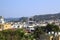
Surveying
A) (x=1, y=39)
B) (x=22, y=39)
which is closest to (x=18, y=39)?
(x=22, y=39)

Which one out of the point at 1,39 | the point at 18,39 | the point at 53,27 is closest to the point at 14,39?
the point at 18,39

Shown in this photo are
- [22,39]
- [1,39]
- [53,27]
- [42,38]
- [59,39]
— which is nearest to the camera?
[1,39]

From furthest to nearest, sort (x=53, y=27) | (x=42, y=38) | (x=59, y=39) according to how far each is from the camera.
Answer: (x=53, y=27), (x=42, y=38), (x=59, y=39)

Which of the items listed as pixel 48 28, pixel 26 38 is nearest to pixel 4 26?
pixel 48 28

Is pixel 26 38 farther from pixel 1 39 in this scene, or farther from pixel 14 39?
pixel 1 39

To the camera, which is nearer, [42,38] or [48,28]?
[42,38]

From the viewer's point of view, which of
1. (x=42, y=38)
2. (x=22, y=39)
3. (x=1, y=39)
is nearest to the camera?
(x=1, y=39)

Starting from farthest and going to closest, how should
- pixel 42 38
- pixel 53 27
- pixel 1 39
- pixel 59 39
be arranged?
pixel 53 27, pixel 42 38, pixel 59 39, pixel 1 39

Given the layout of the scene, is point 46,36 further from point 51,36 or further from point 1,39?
point 1,39

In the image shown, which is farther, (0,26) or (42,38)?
(0,26)
